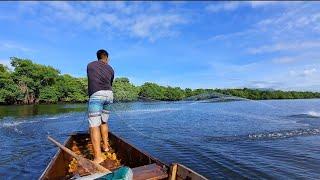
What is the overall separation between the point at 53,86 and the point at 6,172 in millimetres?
83778

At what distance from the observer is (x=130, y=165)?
9844 millimetres

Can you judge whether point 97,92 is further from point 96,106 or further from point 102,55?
point 102,55

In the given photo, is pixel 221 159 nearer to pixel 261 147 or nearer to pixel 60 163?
pixel 261 147

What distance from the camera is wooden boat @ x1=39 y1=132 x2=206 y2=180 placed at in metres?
7.24

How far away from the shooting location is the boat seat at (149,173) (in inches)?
286

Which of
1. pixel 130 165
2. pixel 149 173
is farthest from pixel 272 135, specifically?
pixel 149 173

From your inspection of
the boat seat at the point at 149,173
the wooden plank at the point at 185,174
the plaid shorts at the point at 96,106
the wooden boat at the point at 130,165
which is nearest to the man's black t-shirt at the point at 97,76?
the plaid shorts at the point at 96,106

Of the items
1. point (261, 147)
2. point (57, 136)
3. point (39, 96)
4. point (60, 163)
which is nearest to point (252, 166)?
point (261, 147)

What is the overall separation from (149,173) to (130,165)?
8.36ft

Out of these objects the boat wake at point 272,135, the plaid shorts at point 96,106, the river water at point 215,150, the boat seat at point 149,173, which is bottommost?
the river water at point 215,150

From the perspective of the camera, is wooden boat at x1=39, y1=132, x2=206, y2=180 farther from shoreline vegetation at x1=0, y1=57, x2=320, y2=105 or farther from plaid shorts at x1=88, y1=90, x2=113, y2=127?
shoreline vegetation at x1=0, y1=57, x2=320, y2=105

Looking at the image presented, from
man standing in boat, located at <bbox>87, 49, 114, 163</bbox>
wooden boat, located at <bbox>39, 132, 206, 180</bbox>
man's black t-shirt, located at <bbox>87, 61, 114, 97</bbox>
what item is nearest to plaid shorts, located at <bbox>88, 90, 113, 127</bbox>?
man standing in boat, located at <bbox>87, 49, 114, 163</bbox>

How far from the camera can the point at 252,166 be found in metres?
13.1

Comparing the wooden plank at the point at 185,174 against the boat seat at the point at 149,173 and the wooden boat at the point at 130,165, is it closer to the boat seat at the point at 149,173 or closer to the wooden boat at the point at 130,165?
the wooden boat at the point at 130,165
